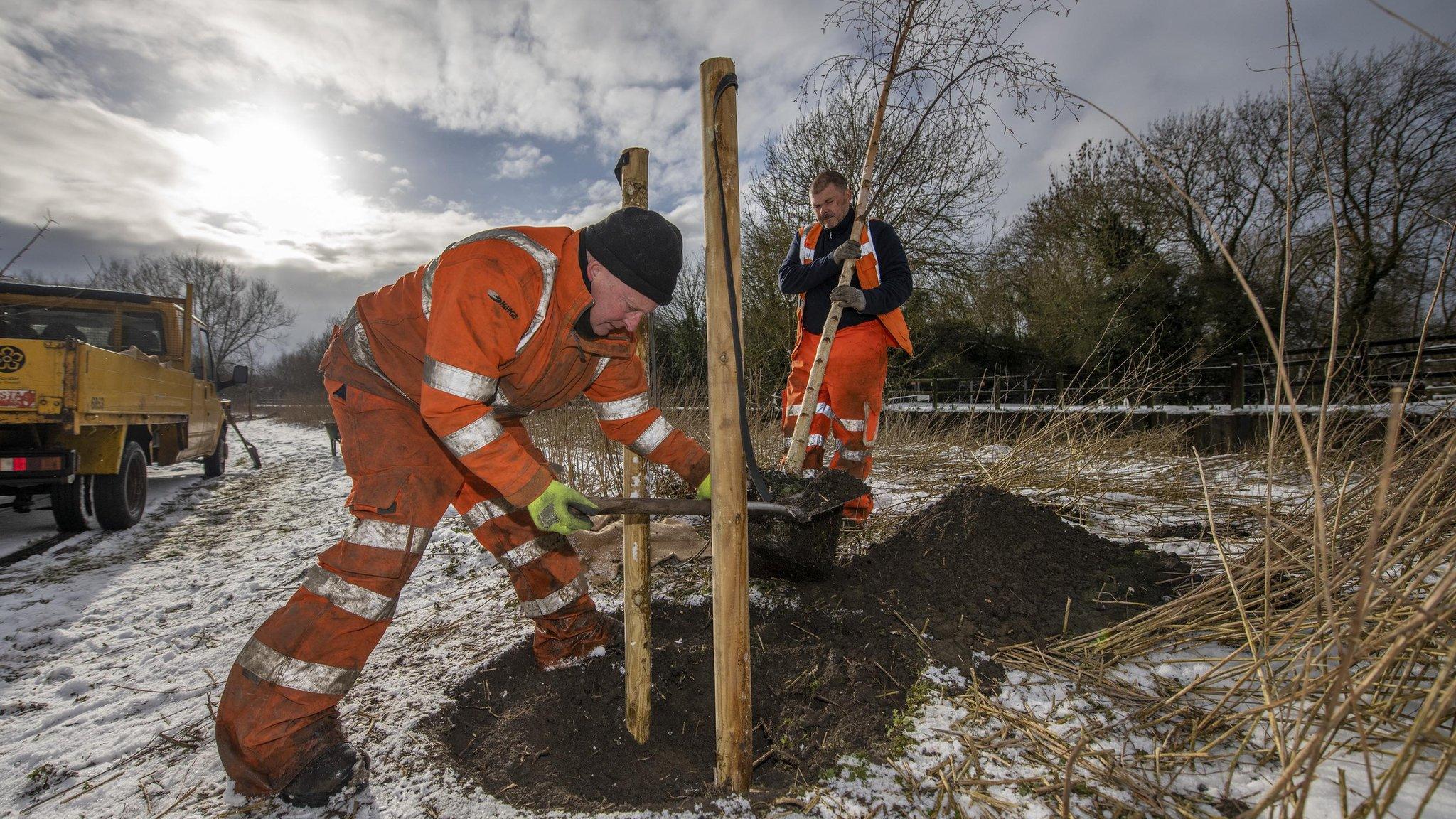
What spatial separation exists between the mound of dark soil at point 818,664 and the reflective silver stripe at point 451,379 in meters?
1.20

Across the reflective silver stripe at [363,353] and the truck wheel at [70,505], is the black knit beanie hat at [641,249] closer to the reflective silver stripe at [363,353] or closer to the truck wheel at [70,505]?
the reflective silver stripe at [363,353]

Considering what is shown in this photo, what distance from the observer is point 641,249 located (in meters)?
1.89

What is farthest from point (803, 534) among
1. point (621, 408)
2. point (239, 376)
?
point (239, 376)

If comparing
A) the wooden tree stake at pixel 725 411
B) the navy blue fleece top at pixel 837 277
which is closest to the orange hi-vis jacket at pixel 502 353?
the wooden tree stake at pixel 725 411

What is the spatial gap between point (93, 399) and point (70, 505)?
1149 mm

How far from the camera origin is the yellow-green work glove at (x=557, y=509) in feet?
6.00

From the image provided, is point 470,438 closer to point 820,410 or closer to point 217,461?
point 820,410

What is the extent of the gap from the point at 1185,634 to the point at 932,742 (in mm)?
1040

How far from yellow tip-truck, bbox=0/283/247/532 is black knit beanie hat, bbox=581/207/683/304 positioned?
18.1ft

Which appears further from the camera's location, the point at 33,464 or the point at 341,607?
the point at 33,464

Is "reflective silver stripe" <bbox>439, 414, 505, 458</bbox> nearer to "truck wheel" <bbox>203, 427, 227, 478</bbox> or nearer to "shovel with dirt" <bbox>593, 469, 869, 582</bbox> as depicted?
"shovel with dirt" <bbox>593, 469, 869, 582</bbox>

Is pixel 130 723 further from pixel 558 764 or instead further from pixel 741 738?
pixel 741 738

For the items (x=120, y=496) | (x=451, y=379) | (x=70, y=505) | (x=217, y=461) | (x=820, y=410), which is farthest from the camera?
(x=217, y=461)

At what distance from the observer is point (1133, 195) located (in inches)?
494
